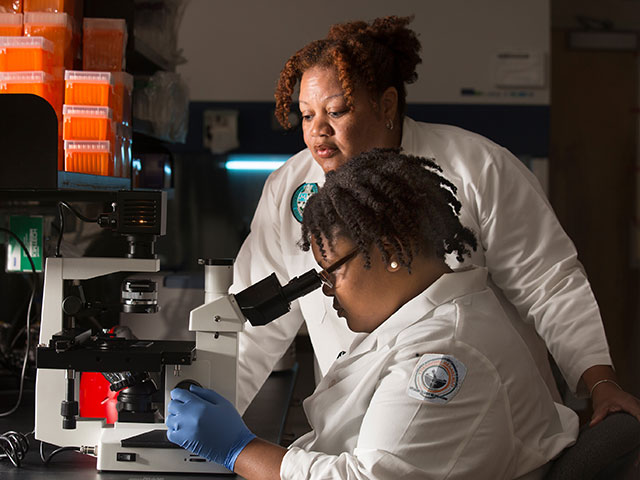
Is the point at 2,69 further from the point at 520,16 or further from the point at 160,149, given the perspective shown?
the point at 520,16

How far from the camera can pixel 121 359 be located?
128 centimetres

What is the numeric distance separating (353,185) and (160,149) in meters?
1.27

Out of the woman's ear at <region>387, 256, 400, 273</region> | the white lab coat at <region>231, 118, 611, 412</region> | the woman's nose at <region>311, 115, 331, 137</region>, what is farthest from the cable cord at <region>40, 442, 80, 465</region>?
the woman's nose at <region>311, 115, 331, 137</region>

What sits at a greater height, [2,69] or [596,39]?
[596,39]

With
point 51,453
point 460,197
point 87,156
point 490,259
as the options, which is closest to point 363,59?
point 460,197

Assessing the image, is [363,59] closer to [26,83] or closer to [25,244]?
[26,83]

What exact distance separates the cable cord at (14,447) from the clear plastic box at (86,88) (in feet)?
2.40

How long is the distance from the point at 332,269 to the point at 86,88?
80cm

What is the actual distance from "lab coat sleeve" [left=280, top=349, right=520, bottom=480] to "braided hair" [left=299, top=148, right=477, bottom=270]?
0.67 ft

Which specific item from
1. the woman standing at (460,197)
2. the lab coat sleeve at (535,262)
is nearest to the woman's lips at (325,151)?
the woman standing at (460,197)

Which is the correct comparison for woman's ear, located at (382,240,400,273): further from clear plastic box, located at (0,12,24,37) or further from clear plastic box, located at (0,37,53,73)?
clear plastic box, located at (0,12,24,37)

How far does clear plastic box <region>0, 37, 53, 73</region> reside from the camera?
1559 millimetres

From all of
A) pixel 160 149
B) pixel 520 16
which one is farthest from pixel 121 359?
pixel 520 16

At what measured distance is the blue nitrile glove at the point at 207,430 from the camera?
1189 millimetres
